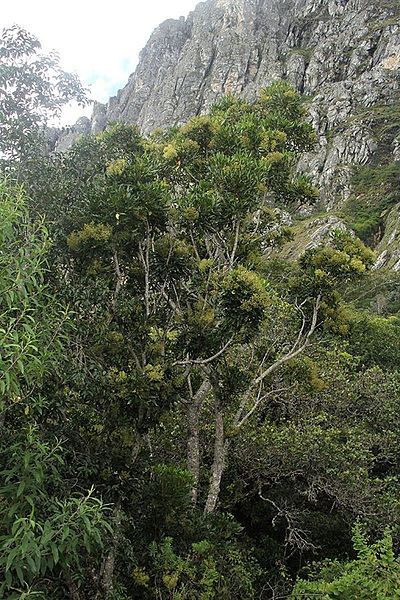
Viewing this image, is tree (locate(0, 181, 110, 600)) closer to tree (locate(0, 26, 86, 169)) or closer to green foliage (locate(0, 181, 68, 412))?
green foliage (locate(0, 181, 68, 412))

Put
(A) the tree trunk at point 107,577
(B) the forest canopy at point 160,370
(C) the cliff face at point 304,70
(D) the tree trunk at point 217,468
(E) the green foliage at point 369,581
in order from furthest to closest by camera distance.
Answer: (C) the cliff face at point 304,70
(D) the tree trunk at point 217,468
(E) the green foliage at point 369,581
(A) the tree trunk at point 107,577
(B) the forest canopy at point 160,370

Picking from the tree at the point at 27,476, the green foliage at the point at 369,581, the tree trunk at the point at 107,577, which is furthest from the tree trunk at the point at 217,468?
the tree at the point at 27,476

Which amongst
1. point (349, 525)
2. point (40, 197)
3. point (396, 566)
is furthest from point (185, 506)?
point (349, 525)

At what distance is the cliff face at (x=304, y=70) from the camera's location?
187 ft

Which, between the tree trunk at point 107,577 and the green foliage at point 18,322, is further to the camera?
the tree trunk at point 107,577

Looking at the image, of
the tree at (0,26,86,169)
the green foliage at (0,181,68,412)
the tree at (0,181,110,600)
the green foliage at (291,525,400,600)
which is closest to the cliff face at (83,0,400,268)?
the tree at (0,26,86,169)

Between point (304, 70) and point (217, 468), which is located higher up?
point (304, 70)

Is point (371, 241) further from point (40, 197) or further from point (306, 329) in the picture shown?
point (40, 197)

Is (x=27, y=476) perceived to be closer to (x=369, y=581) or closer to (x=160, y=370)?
(x=160, y=370)

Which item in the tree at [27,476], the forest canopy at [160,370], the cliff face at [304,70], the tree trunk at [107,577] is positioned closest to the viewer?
the tree at [27,476]

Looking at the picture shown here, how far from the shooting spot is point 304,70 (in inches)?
3098

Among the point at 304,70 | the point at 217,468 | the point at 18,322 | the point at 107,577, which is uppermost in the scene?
the point at 304,70

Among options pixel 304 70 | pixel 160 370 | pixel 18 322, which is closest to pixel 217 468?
pixel 160 370

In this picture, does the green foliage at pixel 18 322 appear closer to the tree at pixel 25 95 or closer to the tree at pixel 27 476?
the tree at pixel 27 476
